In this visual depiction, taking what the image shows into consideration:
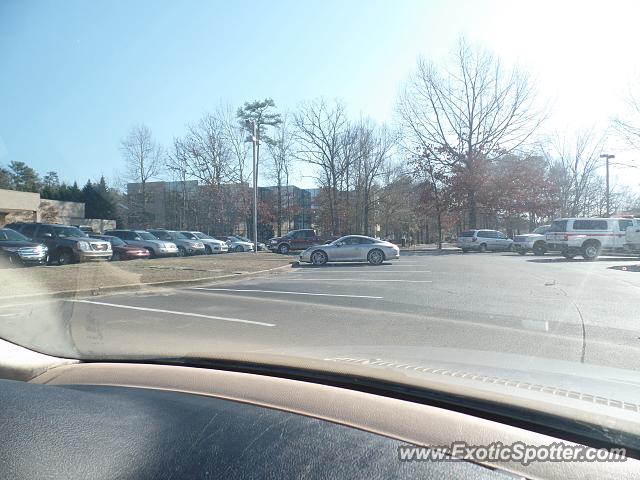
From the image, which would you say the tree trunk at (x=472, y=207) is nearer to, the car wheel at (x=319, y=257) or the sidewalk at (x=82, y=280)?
the car wheel at (x=319, y=257)

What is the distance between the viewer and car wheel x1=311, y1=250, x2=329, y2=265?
22031 millimetres

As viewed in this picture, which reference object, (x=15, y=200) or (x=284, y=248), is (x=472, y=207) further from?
(x=15, y=200)

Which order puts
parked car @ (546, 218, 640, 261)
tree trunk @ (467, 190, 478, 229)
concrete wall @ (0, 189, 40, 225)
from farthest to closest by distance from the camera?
tree trunk @ (467, 190, 478, 229) → parked car @ (546, 218, 640, 261) → concrete wall @ (0, 189, 40, 225)

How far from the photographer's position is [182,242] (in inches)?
1256

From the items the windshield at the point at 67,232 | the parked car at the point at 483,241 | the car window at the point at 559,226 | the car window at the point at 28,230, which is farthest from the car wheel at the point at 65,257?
the parked car at the point at 483,241

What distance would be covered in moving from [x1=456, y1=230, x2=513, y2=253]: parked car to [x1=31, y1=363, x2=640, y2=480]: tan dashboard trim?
34.8 meters

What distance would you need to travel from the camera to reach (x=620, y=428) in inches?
74.2

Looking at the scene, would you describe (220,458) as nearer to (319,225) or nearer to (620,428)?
(620,428)

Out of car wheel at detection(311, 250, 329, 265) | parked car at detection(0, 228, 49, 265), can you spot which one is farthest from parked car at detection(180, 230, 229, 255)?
parked car at detection(0, 228, 49, 265)

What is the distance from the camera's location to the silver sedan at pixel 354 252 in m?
21.8

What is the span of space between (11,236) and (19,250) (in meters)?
1.28

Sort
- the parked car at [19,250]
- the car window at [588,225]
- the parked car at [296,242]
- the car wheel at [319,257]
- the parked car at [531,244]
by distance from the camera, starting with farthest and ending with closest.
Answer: the parked car at [296,242], the parked car at [531,244], the car window at [588,225], the car wheel at [319,257], the parked car at [19,250]

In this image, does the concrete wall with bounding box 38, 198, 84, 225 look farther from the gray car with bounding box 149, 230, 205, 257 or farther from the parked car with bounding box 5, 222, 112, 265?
the gray car with bounding box 149, 230, 205, 257

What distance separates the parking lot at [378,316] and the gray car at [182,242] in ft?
60.2
